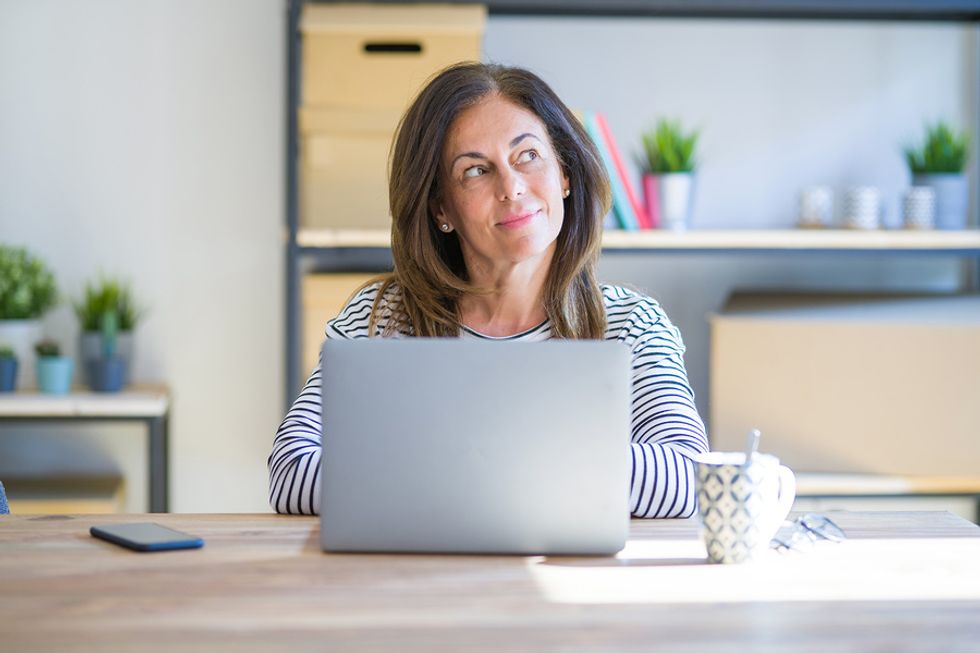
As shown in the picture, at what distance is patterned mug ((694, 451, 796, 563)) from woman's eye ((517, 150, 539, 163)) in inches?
26.5

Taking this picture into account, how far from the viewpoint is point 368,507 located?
1153 millimetres

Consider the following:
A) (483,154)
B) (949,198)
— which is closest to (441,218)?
(483,154)

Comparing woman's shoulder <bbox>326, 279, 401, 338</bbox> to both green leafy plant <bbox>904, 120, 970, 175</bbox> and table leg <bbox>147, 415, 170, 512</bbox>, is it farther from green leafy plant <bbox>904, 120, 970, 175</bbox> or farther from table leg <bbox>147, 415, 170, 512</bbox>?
green leafy plant <bbox>904, 120, 970, 175</bbox>

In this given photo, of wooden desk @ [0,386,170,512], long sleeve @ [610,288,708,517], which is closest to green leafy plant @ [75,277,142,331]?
wooden desk @ [0,386,170,512]

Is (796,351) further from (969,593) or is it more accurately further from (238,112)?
(969,593)

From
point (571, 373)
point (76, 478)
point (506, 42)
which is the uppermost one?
point (506, 42)

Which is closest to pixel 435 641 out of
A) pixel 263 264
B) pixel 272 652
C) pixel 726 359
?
pixel 272 652

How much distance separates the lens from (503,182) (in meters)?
1.72

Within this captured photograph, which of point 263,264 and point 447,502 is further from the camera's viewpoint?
point 263,264

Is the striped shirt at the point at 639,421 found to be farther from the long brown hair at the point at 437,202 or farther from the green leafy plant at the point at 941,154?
the green leafy plant at the point at 941,154

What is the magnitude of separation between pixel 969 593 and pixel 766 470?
8.0 inches

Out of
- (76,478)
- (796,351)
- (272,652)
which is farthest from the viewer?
(76,478)

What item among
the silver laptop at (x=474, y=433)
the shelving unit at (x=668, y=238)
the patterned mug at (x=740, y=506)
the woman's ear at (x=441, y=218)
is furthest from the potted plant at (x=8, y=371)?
the patterned mug at (x=740, y=506)

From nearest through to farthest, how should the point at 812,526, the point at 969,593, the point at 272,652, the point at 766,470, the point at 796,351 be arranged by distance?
the point at 272,652 → the point at 969,593 → the point at 766,470 → the point at 812,526 → the point at 796,351
